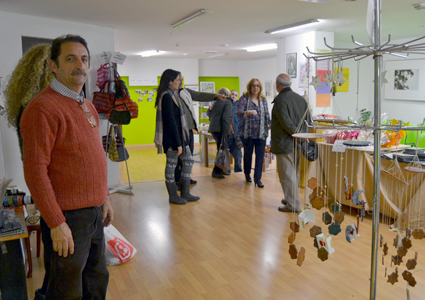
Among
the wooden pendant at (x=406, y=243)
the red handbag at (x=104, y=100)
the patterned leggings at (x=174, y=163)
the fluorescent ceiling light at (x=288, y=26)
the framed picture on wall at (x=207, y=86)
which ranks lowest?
the patterned leggings at (x=174, y=163)

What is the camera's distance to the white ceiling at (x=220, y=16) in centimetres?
435

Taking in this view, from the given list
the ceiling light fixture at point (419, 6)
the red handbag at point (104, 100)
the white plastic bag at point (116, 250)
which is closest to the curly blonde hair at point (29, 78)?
the white plastic bag at point (116, 250)

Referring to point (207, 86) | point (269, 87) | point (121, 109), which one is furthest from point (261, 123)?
point (207, 86)

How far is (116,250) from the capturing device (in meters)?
3.08

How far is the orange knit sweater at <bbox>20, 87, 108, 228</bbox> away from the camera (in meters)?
1.53

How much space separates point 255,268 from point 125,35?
16.1ft

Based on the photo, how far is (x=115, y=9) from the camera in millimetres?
4535

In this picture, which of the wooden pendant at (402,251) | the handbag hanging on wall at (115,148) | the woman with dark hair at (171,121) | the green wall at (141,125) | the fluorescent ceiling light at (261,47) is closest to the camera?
the wooden pendant at (402,251)

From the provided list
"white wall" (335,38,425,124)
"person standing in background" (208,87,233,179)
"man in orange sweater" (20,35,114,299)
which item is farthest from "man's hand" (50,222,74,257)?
"white wall" (335,38,425,124)

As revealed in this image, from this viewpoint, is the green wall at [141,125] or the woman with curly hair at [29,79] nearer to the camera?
Answer: the woman with curly hair at [29,79]

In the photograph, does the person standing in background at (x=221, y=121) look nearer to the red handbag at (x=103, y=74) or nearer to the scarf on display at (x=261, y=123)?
the scarf on display at (x=261, y=123)

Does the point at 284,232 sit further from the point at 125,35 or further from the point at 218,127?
the point at 125,35

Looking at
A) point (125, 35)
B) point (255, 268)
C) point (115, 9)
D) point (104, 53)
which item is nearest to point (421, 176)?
point (255, 268)

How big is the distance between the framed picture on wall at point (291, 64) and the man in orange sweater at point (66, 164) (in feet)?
17.0
